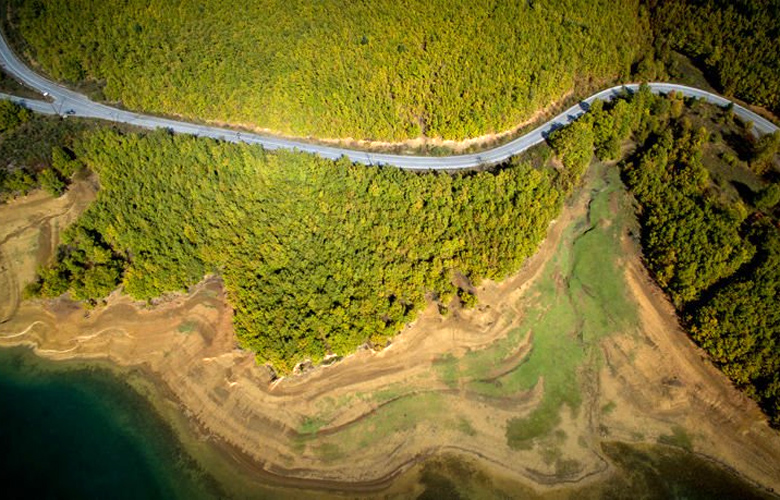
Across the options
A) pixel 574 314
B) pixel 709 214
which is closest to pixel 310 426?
pixel 574 314

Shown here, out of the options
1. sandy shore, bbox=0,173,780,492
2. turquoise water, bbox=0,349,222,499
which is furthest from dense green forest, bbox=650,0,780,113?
turquoise water, bbox=0,349,222,499

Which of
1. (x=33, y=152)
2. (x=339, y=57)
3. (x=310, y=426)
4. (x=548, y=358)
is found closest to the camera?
(x=310, y=426)

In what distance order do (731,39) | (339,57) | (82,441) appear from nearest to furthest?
(82,441)
(339,57)
(731,39)

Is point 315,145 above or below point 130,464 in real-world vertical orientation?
above

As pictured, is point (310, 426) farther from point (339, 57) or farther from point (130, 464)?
point (339, 57)

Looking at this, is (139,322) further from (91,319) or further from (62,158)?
(62,158)

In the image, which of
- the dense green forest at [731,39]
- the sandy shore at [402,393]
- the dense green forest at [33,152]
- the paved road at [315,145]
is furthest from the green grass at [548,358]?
the dense green forest at [33,152]
